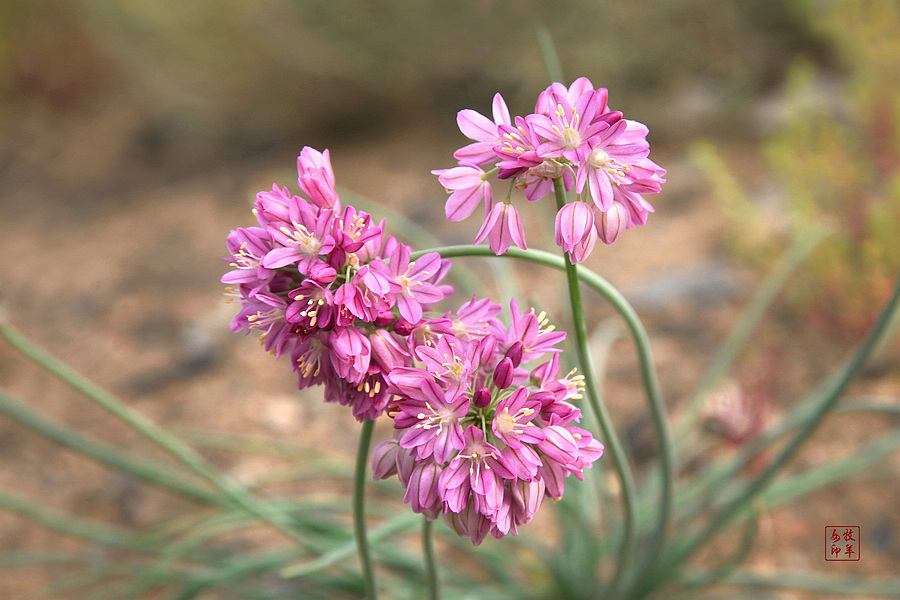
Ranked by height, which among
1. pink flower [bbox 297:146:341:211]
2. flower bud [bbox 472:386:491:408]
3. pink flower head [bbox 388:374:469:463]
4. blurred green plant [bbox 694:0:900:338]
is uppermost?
blurred green plant [bbox 694:0:900:338]

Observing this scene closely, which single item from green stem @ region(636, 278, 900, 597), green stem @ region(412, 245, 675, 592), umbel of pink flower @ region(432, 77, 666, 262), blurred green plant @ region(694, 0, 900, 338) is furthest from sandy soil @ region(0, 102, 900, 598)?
umbel of pink flower @ region(432, 77, 666, 262)

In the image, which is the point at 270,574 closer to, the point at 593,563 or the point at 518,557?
the point at 518,557

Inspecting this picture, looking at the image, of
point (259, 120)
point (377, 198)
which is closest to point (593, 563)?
point (377, 198)

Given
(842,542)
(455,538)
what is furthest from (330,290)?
(842,542)

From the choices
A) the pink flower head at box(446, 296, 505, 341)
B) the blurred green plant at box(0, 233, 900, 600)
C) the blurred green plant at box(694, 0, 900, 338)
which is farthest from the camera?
the blurred green plant at box(694, 0, 900, 338)

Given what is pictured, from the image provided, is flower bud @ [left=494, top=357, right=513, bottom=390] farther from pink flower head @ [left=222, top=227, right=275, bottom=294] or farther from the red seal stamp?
the red seal stamp
